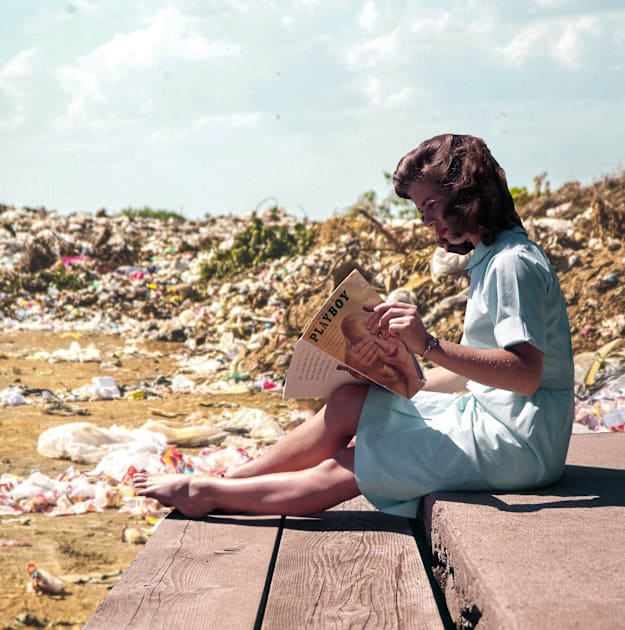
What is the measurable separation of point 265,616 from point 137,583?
15.8 inches

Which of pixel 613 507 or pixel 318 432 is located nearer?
pixel 613 507

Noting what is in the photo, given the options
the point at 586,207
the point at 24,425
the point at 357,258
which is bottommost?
the point at 24,425

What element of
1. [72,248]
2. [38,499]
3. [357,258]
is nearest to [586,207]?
[357,258]

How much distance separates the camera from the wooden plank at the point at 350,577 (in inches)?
81.7

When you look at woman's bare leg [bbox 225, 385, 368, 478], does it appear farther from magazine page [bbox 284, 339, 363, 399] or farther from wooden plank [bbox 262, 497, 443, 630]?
wooden plank [bbox 262, 497, 443, 630]

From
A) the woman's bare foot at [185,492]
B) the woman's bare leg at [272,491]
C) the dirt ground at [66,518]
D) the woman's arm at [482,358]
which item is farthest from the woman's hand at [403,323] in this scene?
the dirt ground at [66,518]

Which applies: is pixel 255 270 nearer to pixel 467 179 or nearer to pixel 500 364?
pixel 467 179

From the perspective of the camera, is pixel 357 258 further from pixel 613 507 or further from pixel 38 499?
pixel 613 507

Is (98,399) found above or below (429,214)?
below

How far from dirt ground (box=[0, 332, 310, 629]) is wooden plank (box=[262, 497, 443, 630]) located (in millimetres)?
921

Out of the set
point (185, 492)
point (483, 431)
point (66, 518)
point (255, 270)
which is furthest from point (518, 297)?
point (255, 270)

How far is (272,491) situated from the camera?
2867 mm

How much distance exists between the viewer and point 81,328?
11.3 meters

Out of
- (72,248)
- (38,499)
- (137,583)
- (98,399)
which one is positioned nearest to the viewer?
(137,583)
